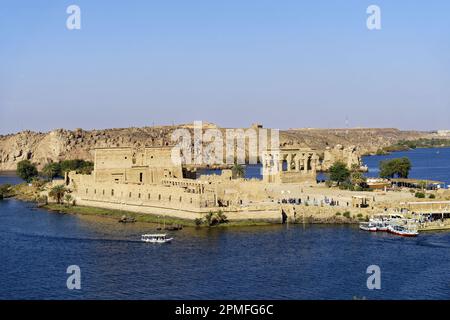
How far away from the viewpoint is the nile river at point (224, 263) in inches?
1033

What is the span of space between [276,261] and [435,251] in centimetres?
816

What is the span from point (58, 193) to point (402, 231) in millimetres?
28799

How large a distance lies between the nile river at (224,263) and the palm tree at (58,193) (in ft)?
39.8

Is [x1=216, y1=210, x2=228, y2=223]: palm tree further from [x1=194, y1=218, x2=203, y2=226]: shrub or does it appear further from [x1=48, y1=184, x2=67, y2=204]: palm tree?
[x1=48, y1=184, x2=67, y2=204]: palm tree

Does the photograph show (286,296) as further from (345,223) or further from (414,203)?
(414,203)

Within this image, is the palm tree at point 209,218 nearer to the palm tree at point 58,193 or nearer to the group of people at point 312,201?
the group of people at point 312,201

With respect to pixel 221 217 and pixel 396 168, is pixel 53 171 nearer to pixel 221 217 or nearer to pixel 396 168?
pixel 396 168

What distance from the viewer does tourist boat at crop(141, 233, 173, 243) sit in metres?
36.4

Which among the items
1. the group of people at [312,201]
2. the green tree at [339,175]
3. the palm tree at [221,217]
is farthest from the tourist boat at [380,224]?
the green tree at [339,175]

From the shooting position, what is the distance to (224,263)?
1216 inches

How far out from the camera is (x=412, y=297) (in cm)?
2517

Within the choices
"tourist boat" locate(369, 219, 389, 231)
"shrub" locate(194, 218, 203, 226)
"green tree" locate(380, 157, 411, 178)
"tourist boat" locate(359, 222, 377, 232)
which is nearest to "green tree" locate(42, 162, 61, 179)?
"green tree" locate(380, 157, 411, 178)

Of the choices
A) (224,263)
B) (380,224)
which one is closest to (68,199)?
(380,224)
